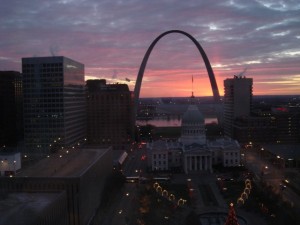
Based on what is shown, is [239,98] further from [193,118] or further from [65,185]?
[65,185]

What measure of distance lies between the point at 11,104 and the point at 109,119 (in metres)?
19.6

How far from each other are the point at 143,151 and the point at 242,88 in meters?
26.5

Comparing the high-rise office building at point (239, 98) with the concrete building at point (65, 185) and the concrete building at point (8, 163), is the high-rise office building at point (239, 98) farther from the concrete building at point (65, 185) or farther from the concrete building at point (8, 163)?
the concrete building at point (8, 163)

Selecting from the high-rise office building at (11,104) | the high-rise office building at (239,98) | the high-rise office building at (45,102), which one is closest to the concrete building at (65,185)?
the high-rise office building at (45,102)

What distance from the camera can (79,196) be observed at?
2725 cm

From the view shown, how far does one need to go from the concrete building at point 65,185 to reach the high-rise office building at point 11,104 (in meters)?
41.8

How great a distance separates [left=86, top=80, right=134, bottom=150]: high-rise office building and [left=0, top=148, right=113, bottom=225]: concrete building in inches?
1483

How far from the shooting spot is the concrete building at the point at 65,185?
2495 centimetres

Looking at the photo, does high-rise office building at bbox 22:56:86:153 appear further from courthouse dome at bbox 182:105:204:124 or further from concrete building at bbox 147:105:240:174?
courthouse dome at bbox 182:105:204:124

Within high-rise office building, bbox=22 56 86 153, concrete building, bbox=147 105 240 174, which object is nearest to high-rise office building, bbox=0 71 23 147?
high-rise office building, bbox=22 56 86 153

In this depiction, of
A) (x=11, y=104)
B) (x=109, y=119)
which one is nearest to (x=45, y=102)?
(x=109, y=119)

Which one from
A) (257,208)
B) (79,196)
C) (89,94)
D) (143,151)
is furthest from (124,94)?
(79,196)

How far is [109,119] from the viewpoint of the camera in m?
72.7

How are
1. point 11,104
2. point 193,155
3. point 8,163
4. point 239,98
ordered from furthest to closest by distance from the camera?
point 239,98, point 11,104, point 193,155, point 8,163
